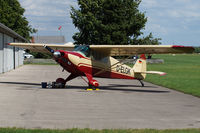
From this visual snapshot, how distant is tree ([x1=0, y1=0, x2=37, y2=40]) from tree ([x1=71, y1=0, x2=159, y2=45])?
49.2 ft

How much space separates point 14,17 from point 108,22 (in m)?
25.3

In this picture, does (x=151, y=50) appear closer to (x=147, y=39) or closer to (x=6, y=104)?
(x=6, y=104)

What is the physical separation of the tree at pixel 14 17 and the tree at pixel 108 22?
49.2 feet

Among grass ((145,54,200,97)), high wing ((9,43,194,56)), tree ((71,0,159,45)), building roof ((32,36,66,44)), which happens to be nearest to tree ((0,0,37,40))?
tree ((71,0,159,45))

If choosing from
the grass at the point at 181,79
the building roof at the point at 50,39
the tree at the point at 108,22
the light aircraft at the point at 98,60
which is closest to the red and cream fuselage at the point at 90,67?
the light aircraft at the point at 98,60

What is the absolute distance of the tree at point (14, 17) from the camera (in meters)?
74.9

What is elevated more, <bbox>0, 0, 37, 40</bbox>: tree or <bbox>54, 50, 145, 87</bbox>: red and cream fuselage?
<bbox>0, 0, 37, 40</bbox>: tree

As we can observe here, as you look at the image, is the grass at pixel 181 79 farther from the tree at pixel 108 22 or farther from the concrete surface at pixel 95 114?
the tree at pixel 108 22

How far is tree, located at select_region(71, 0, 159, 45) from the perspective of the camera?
2452 inches

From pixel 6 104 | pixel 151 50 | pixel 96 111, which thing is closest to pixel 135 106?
pixel 96 111

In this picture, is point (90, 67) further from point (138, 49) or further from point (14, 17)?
point (14, 17)

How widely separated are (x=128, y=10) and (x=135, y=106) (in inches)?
2170

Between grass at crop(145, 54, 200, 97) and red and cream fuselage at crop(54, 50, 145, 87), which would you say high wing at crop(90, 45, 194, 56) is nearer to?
red and cream fuselage at crop(54, 50, 145, 87)

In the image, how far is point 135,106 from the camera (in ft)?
40.4
